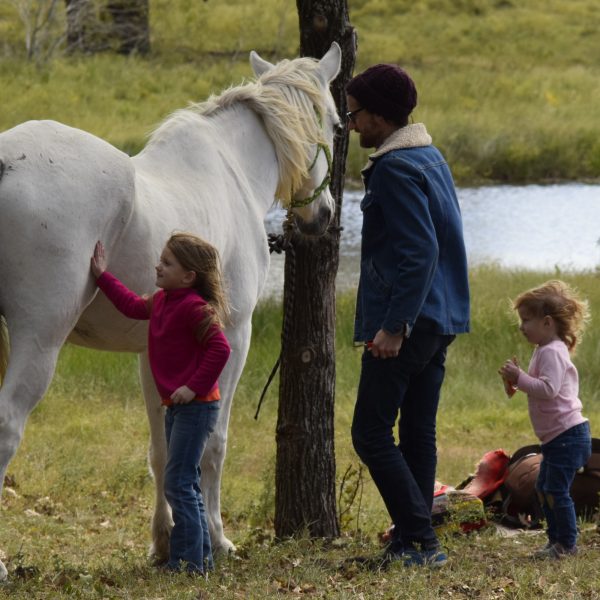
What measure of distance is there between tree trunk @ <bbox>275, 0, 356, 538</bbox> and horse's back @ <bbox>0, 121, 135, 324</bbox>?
1.51 metres

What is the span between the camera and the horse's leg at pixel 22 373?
3.64 metres

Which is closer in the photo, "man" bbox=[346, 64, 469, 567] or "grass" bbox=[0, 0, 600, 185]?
"man" bbox=[346, 64, 469, 567]

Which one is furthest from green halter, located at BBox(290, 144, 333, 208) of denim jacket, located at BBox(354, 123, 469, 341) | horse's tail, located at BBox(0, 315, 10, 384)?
horse's tail, located at BBox(0, 315, 10, 384)

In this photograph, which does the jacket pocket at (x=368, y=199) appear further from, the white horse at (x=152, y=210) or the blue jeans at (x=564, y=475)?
the blue jeans at (x=564, y=475)

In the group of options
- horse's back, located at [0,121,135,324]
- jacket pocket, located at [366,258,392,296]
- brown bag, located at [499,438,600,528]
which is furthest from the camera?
brown bag, located at [499,438,600,528]

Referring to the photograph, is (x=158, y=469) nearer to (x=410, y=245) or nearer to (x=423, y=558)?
(x=423, y=558)

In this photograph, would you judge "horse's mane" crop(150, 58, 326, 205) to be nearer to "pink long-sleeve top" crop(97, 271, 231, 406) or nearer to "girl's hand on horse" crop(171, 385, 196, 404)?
"pink long-sleeve top" crop(97, 271, 231, 406)

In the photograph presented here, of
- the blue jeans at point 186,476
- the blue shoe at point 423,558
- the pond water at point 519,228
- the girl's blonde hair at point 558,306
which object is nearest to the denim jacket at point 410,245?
the girl's blonde hair at point 558,306

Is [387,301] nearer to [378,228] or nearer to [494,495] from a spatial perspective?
[378,228]

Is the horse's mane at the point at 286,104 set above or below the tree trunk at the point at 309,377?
above

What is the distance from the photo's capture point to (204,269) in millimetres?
3969

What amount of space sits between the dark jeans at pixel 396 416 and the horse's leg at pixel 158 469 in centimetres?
97

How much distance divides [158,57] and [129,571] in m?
25.6

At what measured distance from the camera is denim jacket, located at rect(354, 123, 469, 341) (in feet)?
13.1
